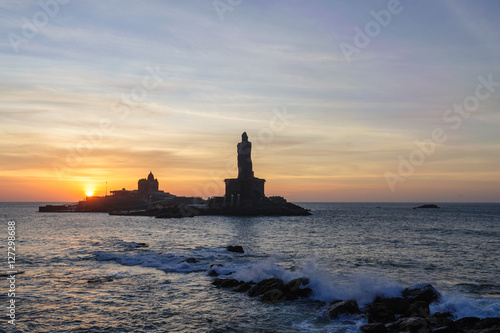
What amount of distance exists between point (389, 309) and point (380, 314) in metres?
0.94

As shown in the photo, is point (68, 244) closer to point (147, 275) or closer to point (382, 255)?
point (147, 275)

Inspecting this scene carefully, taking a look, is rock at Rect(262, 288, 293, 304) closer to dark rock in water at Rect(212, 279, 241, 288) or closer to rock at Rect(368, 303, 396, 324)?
dark rock in water at Rect(212, 279, 241, 288)

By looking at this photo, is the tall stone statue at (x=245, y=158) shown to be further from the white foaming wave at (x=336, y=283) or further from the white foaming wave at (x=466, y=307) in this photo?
the white foaming wave at (x=466, y=307)

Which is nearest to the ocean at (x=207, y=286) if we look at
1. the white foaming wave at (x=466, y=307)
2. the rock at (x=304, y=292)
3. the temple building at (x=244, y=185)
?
the white foaming wave at (x=466, y=307)

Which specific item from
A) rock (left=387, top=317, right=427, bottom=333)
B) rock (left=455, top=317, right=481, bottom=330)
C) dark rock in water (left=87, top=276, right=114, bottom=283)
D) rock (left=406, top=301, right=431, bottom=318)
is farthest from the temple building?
rock (left=387, top=317, right=427, bottom=333)

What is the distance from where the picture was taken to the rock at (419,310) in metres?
18.6

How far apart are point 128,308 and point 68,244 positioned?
33.7 m

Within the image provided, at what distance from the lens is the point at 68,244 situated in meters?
49.9

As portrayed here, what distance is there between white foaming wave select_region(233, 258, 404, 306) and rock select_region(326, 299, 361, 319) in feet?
5.81

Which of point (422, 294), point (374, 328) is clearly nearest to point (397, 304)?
point (422, 294)

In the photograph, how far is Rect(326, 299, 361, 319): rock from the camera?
19344 mm

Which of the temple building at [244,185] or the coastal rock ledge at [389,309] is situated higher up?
the temple building at [244,185]

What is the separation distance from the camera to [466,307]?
19.8m

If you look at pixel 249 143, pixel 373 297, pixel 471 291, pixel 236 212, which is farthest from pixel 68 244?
pixel 249 143
